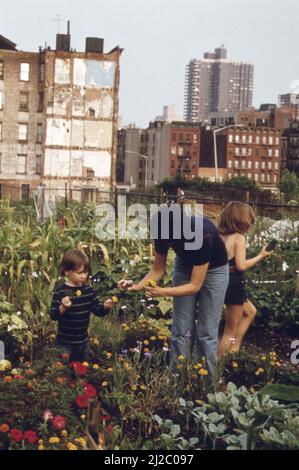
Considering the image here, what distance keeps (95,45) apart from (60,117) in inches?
190

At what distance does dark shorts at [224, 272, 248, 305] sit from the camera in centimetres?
745

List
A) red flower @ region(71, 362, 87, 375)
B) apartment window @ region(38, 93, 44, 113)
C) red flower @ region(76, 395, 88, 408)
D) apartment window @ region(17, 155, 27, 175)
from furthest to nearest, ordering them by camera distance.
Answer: apartment window @ region(38, 93, 44, 113), apartment window @ region(17, 155, 27, 175), red flower @ region(71, 362, 87, 375), red flower @ region(76, 395, 88, 408)

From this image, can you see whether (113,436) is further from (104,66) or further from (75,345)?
(104,66)

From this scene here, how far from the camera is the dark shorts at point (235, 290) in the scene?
745 centimetres

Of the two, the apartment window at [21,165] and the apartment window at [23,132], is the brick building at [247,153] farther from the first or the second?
the apartment window at [21,165]

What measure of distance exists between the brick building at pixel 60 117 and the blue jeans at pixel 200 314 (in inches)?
1809

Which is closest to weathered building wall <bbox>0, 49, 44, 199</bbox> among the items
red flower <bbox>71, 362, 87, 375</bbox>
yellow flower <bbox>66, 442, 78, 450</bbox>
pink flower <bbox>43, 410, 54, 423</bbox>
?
red flower <bbox>71, 362, 87, 375</bbox>

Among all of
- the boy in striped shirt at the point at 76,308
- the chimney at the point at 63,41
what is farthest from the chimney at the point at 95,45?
the boy in striped shirt at the point at 76,308

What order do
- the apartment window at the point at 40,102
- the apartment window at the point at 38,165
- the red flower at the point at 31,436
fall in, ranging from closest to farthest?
1. the red flower at the point at 31,436
2. the apartment window at the point at 38,165
3. the apartment window at the point at 40,102

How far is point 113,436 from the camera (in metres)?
4.98

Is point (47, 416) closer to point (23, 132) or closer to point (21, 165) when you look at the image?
point (21, 165)

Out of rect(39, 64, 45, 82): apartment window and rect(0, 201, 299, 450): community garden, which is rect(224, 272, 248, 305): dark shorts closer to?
rect(0, 201, 299, 450): community garden

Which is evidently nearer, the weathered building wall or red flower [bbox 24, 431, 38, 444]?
red flower [bbox 24, 431, 38, 444]

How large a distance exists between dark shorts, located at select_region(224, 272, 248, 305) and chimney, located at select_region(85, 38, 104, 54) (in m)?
47.5
